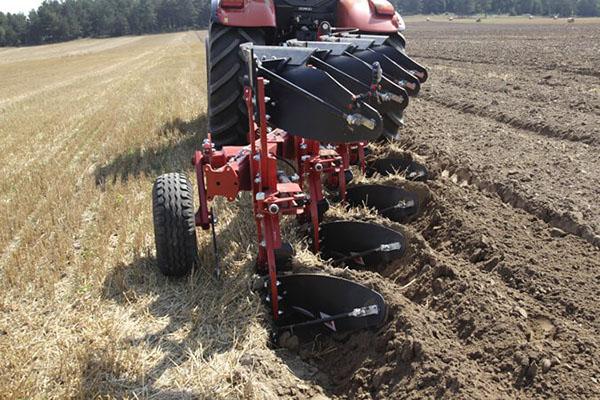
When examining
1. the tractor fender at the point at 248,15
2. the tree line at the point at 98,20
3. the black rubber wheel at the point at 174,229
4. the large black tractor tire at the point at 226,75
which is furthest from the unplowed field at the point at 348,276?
the tree line at the point at 98,20

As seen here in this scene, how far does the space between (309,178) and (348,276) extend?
81cm

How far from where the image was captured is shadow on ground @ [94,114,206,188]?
5925 millimetres

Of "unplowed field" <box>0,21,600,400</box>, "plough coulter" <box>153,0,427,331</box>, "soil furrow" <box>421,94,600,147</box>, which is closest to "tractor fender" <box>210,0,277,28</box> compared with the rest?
"plough coulter" <box>153,0,427,331</box>

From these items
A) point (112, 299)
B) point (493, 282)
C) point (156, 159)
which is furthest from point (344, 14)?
point (112, 299)

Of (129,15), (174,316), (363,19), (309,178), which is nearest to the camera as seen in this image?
(174,316)

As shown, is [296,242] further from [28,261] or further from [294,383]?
[28,261]

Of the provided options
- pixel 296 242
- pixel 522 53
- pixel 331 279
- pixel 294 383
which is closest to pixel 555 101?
pixel 296 242

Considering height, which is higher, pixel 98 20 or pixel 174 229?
pixel 98 20

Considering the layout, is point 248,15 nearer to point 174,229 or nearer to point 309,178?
point 309,178

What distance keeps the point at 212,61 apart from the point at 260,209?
257cm

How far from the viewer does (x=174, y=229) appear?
11.0 feet

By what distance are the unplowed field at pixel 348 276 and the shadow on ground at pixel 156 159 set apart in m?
0.05

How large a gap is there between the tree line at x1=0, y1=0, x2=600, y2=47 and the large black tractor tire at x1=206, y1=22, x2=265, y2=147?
7103 centimetres

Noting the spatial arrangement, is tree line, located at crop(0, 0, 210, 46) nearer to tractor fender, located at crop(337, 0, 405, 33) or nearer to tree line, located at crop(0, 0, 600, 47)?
tree line, located at crop(0, 0, 600, 47)
